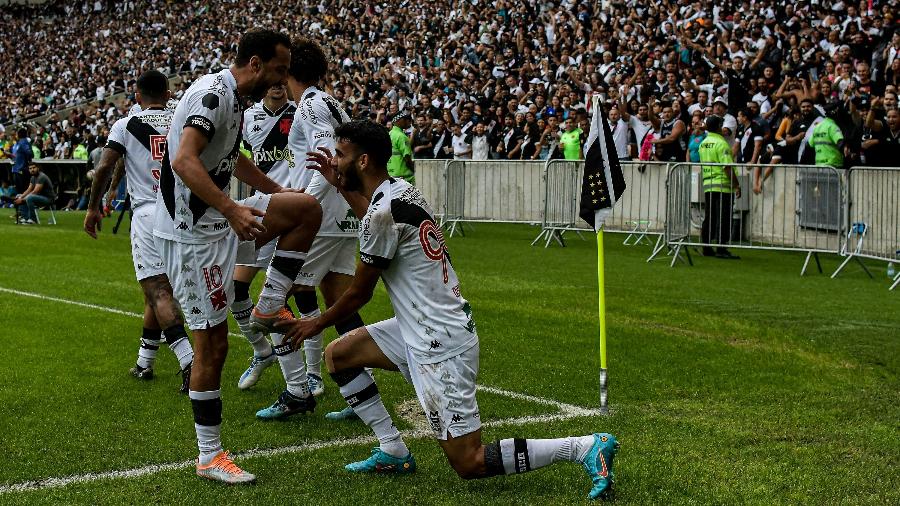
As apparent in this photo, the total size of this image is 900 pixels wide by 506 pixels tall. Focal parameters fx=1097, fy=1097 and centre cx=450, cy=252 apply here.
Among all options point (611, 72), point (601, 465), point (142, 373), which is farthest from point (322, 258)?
point (611, 72)

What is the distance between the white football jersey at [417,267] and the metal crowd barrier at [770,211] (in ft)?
37.9

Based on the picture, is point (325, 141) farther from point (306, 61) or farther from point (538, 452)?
point (538, 452)

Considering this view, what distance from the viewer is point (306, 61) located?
725 cm

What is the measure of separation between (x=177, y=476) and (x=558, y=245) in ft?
47.7

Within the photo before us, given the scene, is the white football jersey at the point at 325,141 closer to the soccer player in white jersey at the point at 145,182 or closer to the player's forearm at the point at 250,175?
the player's forearm at the point at 250,175

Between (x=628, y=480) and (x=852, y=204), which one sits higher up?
(x=852, y=204)

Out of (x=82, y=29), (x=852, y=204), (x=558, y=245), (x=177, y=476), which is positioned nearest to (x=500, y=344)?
(x=177, y=476)

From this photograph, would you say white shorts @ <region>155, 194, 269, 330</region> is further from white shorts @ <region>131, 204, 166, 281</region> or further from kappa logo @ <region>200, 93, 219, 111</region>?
white shorts @ <region>131, 204, 166, 281</region>

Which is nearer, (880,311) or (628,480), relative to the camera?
(628,480)

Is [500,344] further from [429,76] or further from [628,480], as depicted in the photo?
[429,76]

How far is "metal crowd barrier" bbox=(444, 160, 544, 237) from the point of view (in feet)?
69.3

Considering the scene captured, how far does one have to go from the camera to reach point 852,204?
15469 millimetres

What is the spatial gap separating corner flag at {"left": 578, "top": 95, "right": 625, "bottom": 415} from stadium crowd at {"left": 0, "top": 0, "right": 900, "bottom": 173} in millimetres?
10720

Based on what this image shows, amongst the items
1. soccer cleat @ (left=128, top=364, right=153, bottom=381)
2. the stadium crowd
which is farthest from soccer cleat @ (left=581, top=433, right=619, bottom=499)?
the stadium crowd
